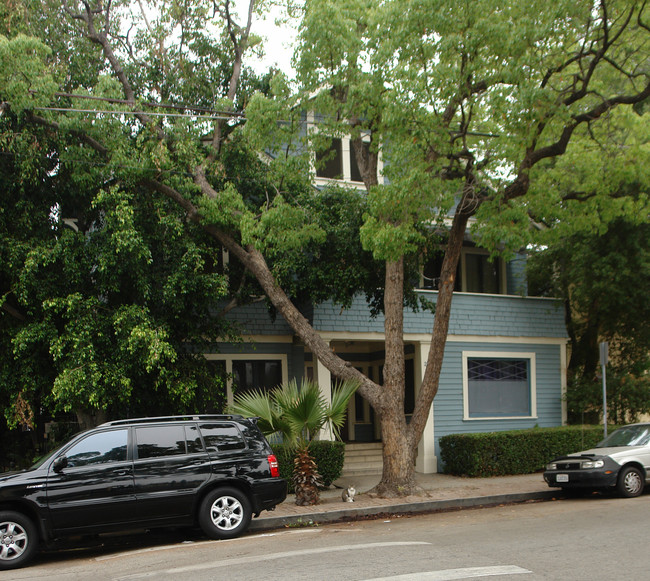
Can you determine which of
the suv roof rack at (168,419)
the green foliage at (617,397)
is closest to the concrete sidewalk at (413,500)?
the suv roof rack at (168,419)

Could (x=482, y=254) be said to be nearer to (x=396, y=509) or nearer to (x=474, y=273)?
(x=474, y=273)

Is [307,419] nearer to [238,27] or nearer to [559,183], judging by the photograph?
[559,183]

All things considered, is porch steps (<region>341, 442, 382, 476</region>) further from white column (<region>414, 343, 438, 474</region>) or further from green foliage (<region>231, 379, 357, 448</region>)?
green foliage (<region>231, 379, 357, 448</region>)

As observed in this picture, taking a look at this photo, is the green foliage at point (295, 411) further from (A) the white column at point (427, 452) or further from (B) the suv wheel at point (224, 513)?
(A) the white column at point (427, 452)

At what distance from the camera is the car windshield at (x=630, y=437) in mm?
13609

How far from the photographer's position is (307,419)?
12.6 m

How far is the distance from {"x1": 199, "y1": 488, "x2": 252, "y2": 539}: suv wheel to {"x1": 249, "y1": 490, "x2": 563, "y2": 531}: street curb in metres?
1.00

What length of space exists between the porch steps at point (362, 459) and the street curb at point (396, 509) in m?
4.97

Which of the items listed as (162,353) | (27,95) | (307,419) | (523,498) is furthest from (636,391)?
(27,95)

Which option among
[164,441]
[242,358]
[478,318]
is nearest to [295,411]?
[164,441]

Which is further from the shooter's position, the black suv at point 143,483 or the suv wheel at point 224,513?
the suv wheel at point 224,513

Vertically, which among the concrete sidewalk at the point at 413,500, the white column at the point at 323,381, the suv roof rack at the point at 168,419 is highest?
the white column at the point at 323,381

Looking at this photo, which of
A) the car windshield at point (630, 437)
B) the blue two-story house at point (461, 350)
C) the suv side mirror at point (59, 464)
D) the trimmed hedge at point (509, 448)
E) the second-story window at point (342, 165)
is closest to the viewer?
the suv side mirror at point (59, 464)

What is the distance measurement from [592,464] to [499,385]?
669cm
